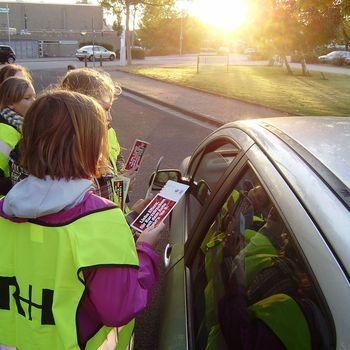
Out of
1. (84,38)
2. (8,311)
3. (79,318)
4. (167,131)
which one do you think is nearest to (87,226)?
(79,318)

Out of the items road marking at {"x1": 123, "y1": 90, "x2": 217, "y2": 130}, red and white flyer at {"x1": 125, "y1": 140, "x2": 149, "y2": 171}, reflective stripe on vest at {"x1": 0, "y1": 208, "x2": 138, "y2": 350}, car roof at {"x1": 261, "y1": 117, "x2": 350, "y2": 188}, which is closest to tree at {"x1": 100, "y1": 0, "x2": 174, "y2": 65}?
road marking at {"x1": 123, "y1": 90, "x2": 217, "y2": 130}

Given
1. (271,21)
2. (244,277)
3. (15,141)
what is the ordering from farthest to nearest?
1. (271,21)
2. (15,141)
3. (244,277)

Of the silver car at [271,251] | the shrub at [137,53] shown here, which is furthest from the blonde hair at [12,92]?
the shrub at [137,53]

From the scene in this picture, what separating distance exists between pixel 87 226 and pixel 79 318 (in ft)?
1.01

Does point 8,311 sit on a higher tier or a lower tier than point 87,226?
lower

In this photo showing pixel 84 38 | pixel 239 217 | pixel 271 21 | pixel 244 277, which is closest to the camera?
pixel 244 277

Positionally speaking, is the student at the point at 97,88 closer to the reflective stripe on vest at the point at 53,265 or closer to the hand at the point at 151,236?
the hand at the point at 151,236

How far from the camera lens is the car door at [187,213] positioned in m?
1.89

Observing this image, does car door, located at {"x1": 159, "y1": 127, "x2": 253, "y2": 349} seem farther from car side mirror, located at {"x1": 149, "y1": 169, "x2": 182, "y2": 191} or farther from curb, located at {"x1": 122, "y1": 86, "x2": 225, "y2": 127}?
curb, located at {"x1": 122, "y1": 86, "x2": 225, "y2": 127}

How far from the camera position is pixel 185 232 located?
252cm

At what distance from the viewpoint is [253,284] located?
1534 millimetres

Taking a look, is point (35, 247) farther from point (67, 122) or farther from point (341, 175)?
point (341, 175)

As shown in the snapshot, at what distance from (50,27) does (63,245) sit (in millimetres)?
69348

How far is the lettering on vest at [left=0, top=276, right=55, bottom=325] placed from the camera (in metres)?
1.45
